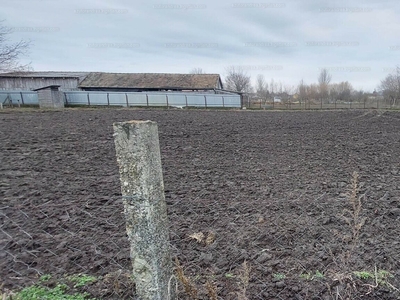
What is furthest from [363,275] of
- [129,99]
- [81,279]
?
[129,99]

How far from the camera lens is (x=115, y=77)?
35656mm

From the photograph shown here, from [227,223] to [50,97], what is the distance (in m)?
29.4

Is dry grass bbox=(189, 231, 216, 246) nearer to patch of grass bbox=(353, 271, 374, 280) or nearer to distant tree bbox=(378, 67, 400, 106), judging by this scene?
patch of grass bbox=(353, 271, 374, 280)

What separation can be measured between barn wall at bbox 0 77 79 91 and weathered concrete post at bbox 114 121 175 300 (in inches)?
1487

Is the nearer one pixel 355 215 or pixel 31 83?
pixel 355 215

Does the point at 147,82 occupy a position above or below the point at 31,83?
below

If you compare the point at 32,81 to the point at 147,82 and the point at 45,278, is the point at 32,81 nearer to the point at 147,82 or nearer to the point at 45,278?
the point at 147,82

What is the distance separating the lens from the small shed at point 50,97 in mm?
26984

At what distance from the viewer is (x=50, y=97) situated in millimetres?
26984

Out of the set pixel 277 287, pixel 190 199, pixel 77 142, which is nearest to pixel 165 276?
pixel 277 287

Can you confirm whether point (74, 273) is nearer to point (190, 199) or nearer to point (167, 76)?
point (190, 199)

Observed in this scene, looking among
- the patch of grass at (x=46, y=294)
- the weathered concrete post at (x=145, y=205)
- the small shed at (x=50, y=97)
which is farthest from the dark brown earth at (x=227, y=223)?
the small shed at (x=50, y=97)

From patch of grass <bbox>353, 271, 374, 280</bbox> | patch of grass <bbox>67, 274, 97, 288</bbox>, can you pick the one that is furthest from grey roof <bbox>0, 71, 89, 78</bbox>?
patch of grass <bbox>353, 271, 374, 280</bbox>

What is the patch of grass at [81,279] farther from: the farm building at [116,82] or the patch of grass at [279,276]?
the farm building at [116,82]
